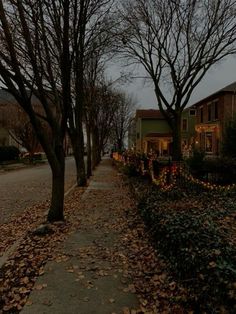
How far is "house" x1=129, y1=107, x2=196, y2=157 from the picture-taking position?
58.6 metres

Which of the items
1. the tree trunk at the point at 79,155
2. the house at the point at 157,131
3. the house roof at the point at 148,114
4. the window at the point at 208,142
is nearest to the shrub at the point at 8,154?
the house at the point at 157,131

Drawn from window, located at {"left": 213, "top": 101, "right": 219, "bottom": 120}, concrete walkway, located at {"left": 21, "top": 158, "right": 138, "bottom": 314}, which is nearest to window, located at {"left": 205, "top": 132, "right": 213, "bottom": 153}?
window, located at {"left": 213, "top": 101, "right": 219, "bottom": 120}

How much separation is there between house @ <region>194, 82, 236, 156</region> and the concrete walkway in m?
25.7

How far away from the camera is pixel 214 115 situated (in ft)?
124

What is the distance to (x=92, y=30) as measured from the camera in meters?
14.6

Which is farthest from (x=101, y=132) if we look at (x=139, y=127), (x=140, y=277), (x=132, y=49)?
(x=140, y=277)

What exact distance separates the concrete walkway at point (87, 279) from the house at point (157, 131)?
152 ft

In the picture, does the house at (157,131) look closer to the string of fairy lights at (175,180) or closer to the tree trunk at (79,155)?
the tree trunk at (79,155)

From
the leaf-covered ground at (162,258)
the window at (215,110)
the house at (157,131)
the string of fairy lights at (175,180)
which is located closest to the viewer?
the leaf-covered ground at (162,258)

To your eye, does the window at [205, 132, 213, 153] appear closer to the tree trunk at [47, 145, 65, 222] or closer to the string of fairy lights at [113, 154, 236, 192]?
the string of fairy lights at [113, 154, 236, 192]

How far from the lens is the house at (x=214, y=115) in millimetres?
34719

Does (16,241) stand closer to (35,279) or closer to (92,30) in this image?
(35,279)

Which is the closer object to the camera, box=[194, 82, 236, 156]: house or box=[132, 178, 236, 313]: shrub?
box=[132, 178, 236, 313]: shrub

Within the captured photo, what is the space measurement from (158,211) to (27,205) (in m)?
7.15
